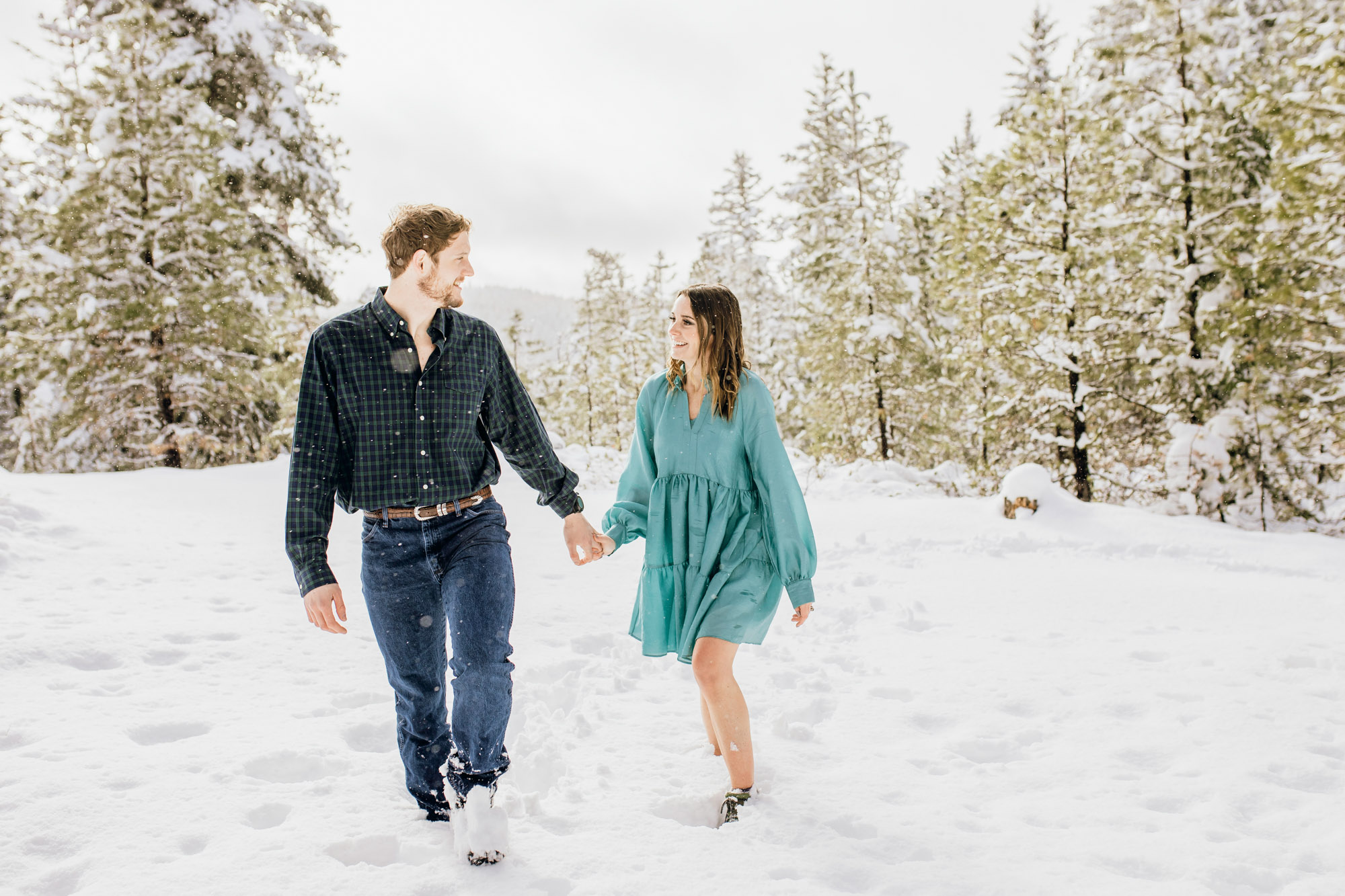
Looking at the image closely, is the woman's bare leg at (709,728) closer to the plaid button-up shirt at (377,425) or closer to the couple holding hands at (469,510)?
the couple holding hands at (469,510)

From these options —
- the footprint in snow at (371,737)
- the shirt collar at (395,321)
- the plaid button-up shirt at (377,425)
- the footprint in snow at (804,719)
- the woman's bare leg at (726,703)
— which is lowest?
the footprint in snow at (804,719)

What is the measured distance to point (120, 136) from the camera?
493 inches

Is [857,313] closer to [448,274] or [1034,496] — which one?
[1034,496]

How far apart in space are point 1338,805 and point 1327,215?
9.47 m

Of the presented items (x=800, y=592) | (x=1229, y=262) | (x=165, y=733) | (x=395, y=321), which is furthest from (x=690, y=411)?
(x=1229, y=262)

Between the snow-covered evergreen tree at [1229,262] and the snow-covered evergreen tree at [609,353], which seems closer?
the snow-covered evergreen tree at [1229,262]

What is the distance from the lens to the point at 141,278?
1258 centimetres

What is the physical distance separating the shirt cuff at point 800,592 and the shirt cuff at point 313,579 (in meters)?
1.79

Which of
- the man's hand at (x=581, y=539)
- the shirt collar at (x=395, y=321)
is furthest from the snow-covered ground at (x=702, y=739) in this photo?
the shirt collar at (x=395, y=321)

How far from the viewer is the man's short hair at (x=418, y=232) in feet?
8.89

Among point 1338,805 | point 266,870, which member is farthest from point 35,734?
point 1338,805

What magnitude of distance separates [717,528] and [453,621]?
3.83 feet

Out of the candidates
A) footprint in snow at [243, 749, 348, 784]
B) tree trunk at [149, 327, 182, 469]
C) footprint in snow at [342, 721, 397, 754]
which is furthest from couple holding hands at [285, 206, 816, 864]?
tree trunk at [149, 327, 182, 469]

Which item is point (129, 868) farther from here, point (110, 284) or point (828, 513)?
point (110, 284)
